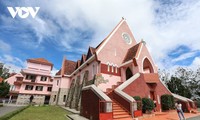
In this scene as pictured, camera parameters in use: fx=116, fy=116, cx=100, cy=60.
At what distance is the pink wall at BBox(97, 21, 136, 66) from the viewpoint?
646 inches

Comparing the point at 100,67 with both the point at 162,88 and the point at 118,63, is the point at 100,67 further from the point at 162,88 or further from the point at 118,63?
the point at 162,88

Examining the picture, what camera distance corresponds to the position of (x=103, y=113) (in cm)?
845

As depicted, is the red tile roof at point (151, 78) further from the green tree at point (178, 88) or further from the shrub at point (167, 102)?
the green tree at point (178, 88)

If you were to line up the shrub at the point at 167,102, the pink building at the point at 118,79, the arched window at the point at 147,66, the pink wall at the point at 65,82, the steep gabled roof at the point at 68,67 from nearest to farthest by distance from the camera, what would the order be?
1. the pink building at the point at 118,79
2. the shrub at the point at 167,102
3. the arched window at the point at 147,66
4. the pink wall at the point at 65,82
5. the steep gabled roof at the point at 68,67

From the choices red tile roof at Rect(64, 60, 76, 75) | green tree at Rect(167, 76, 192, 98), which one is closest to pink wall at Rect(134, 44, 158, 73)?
green tree at Rect(167, 76, 192, 98)

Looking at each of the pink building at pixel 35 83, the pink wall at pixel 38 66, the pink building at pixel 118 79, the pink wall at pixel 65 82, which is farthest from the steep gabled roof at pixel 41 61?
the pink building at pixel 118 79

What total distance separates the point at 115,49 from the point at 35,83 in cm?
2525

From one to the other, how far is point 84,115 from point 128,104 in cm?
420

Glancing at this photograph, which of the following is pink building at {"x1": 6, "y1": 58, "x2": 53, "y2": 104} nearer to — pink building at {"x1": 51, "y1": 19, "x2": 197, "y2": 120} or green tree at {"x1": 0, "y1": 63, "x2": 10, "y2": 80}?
pink building at {"x1": 51, "y1": 19, "x2": 197, "y2": 120}

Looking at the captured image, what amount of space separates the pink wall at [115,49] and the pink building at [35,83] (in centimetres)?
2391

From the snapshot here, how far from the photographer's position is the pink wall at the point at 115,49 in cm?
1642

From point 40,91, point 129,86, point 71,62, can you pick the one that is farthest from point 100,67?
point 40,91

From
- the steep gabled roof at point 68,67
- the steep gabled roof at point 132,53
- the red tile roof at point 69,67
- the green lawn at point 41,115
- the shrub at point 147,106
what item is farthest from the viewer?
the steep gabled roof at point 68,67

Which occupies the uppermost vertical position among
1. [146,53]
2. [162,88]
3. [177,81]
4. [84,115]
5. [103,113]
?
[146,53]
